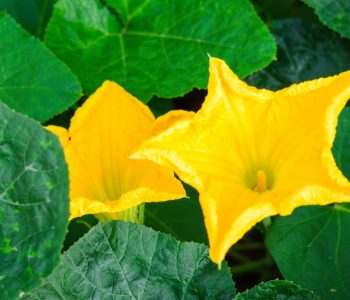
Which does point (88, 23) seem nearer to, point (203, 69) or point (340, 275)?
point (203, 69)

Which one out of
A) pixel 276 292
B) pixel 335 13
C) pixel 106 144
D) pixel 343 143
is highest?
pixel 335 13

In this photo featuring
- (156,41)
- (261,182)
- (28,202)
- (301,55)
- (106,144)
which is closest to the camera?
(28,202)

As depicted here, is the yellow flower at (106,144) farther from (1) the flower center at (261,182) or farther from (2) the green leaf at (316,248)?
(2) the green leaf at (316,248)

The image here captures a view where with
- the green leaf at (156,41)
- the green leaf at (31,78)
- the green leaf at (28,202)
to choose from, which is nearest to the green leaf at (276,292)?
the green leaf at (28,202)

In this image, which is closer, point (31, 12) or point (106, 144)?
point (106, 144)

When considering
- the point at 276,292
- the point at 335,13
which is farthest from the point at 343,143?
the point at 276,292

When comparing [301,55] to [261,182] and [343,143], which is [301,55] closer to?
[343,143]
